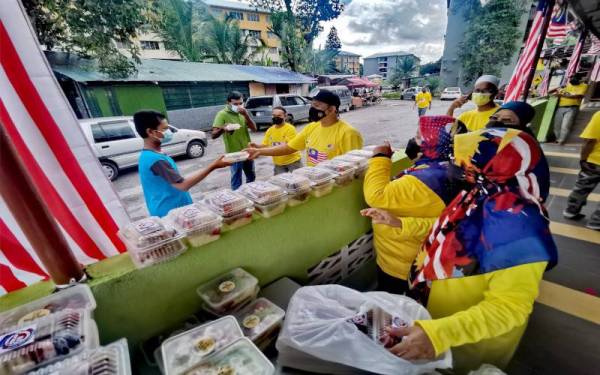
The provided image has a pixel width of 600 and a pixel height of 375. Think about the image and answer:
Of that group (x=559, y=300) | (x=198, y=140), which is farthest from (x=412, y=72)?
(x=559, y=300)

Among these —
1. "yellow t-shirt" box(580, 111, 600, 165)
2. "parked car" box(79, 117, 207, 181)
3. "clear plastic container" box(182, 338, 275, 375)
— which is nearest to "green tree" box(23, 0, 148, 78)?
"parked car" box(79, 117, 207, 181)

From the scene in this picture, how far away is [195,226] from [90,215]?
1.01 m

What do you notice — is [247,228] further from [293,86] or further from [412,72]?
[412,72]

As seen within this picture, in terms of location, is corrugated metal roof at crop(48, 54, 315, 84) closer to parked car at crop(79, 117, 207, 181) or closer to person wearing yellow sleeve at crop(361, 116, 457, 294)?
parked car at crop(79, 117, 207, 181)

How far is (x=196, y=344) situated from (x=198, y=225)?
0.55 meters

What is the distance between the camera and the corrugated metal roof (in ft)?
33.4

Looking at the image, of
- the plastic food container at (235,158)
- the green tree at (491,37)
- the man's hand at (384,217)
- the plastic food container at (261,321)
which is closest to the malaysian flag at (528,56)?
the man's hand at (384,217)

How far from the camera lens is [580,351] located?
76.8 inches

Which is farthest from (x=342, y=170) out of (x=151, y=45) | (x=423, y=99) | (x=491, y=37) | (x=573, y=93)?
(x=151, y=45)

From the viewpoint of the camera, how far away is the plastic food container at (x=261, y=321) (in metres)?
1.21

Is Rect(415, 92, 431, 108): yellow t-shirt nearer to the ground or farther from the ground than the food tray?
nearer to the ground

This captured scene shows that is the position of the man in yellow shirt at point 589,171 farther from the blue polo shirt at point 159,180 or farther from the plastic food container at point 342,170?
the blue polo shirt at point 159,180

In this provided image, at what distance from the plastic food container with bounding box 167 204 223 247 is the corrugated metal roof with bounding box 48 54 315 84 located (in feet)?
40.2

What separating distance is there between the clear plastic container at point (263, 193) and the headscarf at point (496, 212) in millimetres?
939
